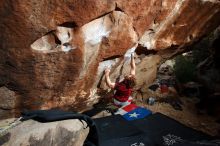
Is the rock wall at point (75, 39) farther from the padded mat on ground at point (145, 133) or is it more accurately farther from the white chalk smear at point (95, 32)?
the padded mat on ground at point (145, 133)

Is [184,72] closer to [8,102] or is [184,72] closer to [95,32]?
[95,32]

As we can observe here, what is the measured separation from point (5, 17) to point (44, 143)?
2.18 metres

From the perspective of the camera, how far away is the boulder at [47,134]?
14.1 ft

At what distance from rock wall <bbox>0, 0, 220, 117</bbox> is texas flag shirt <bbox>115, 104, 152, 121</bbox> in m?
1.00

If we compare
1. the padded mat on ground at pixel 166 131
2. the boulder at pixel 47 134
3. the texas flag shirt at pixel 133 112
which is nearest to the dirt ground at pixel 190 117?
the texas flag shirt at pixel 133 112

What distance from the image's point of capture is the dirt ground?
8.71 metres

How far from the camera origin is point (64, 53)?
5883 mm

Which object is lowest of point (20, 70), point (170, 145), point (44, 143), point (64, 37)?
point (170, 145)

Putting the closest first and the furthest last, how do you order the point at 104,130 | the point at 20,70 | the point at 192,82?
the point at 20,70 → the point at 104,130 → the point at 192,82

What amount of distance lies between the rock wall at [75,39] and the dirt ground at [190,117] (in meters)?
1.84

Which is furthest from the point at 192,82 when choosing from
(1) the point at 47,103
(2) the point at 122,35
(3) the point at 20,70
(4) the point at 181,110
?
(3) the point at 20,70

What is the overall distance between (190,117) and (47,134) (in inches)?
228

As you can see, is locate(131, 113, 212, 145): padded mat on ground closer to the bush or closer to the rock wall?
the rock wall

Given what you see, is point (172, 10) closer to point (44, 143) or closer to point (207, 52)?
point (44, 143)
